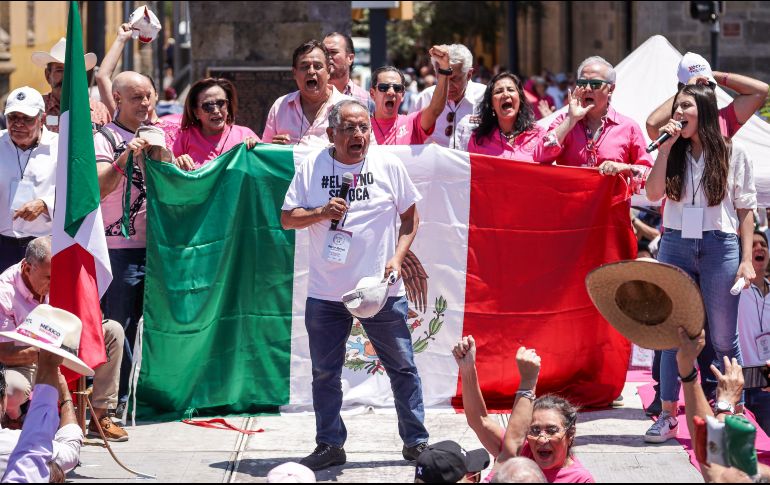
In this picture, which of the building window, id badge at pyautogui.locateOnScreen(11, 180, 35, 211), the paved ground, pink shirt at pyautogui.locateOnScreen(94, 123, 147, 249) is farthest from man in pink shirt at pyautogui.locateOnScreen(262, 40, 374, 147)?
the building window

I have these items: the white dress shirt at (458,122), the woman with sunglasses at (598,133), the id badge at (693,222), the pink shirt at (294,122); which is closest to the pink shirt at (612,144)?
the woman with sunglasses at (598,133)

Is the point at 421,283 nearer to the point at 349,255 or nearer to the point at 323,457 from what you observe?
the point at 349,255

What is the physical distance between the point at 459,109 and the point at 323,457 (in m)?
2.49

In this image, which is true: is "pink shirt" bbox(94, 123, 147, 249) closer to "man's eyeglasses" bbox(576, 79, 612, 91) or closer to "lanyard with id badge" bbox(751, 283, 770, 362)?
"man's eyeglasses" bbox(576, 79, 612, 91)

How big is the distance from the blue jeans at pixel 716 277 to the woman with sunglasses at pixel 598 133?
64cm

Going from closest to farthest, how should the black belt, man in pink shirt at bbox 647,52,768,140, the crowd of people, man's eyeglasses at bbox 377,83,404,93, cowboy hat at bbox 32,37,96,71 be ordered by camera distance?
the crowd of people < man in pink shirt at bbox 647,52,768,140 < the black belt < man's eyeglasses at bbox 377,83,404,93 < cowboy hat at bbox 32,37,96,71

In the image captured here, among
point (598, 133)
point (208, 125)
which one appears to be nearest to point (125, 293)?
point (208, 125)

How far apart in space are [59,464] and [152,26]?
11.5 ft

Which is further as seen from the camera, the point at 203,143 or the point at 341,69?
the point at 341,69

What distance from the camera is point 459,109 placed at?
8328 millimetres

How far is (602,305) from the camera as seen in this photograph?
19.5 feet

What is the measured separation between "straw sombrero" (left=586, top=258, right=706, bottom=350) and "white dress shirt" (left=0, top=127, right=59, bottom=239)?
3.36 metres

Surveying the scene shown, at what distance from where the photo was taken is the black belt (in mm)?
7854

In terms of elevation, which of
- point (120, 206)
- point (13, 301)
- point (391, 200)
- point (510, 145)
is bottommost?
point (13, 301)
